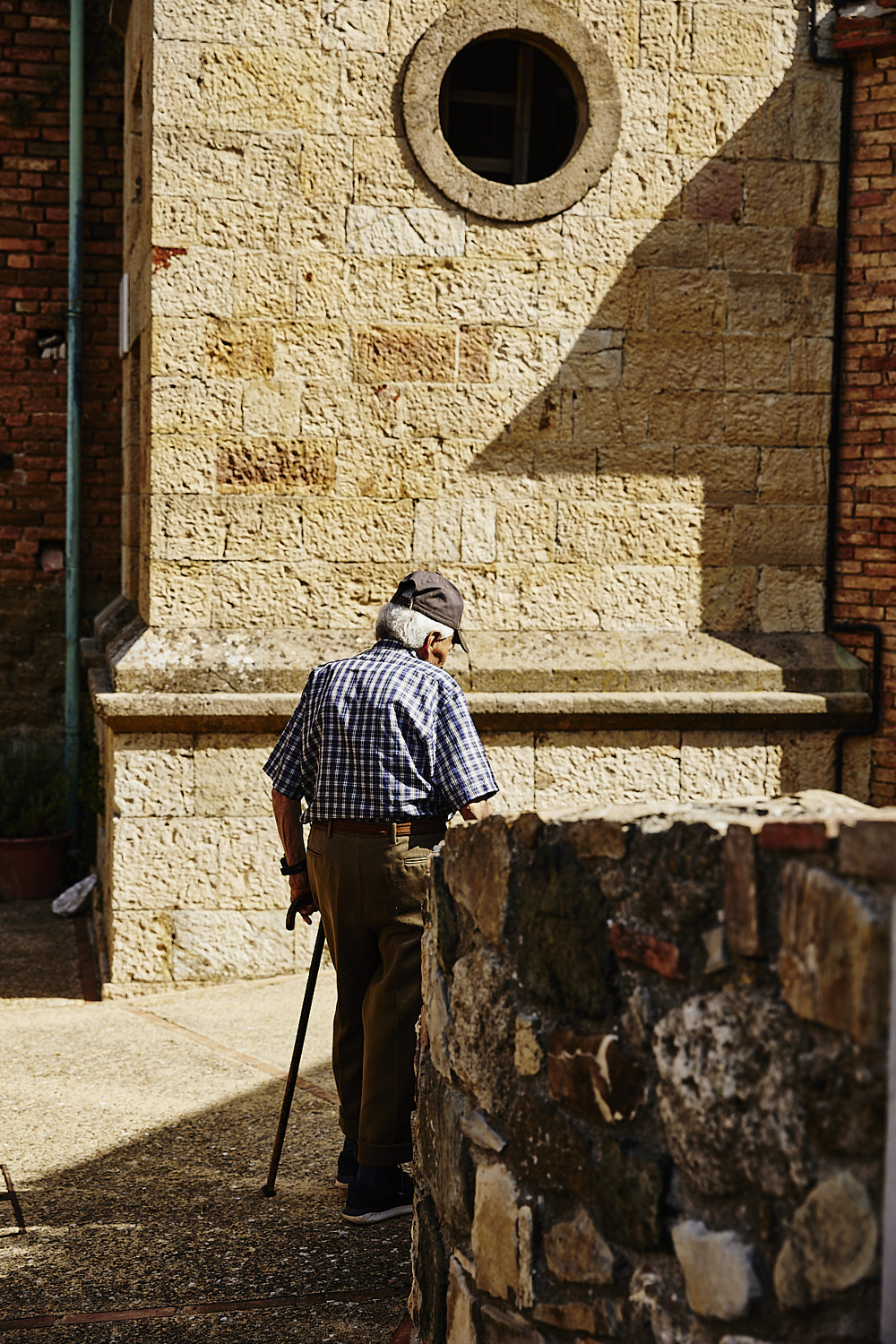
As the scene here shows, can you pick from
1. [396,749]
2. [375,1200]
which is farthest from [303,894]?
[375,1200]

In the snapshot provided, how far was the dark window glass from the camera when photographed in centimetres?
654

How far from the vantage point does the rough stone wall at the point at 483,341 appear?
6.16 m

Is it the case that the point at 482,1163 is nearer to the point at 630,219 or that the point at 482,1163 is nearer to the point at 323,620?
the point at 323,620

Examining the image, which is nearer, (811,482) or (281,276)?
(281,276)

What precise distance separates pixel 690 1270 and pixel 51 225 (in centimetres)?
811

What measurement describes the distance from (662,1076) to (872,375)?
17.3 feet

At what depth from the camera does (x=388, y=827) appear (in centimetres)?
379

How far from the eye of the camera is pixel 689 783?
21.3 ft

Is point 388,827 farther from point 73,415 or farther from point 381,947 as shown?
point 73,415

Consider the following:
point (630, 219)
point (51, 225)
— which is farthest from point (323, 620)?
point (51, 225)

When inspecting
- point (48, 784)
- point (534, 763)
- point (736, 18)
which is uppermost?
point (736, 18)

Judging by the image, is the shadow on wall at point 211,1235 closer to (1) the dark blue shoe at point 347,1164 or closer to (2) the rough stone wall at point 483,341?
(1) the dark blue shoe at point 347,1164

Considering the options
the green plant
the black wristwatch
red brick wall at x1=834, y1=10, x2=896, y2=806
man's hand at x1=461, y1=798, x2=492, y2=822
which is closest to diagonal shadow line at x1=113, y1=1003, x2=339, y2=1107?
the black wristwatch

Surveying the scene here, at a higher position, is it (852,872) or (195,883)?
(852,872)
